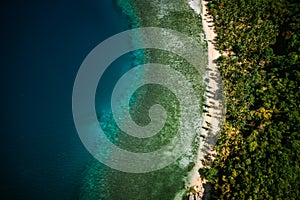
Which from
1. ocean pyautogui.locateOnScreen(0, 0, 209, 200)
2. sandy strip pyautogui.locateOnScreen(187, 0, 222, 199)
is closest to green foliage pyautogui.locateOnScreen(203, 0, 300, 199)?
sandy strip pyautogui.locateOnScreen(187, 0, 222, 199)

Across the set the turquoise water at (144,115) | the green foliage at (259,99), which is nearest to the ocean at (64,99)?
the turquoise water at (144,115)

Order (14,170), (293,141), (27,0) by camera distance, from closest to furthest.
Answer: (293,141) < (14,170) < (27,0)

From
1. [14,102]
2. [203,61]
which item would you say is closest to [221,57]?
[203,61]

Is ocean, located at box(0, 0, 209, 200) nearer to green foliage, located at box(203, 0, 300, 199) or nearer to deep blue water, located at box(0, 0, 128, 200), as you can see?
deep blue water, located at box(0, 0, 128, 200)

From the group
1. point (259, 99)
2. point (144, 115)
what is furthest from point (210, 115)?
point (144, 115)

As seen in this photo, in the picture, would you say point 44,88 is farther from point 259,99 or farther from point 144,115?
point 259,99

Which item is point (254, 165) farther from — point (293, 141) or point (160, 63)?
point (160, 63)
